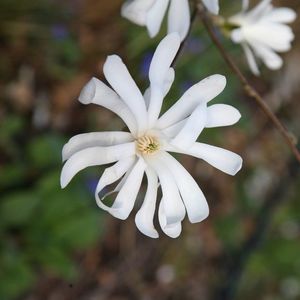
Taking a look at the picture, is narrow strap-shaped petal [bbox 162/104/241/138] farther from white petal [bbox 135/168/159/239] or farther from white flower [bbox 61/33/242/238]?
white petal [bbox 135/168/159/239]

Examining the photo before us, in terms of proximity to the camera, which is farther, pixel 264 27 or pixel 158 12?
pixel 264 27

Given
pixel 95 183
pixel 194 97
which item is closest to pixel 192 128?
pixel 194 97

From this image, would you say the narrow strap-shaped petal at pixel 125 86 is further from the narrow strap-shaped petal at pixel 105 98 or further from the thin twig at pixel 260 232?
the thin twig at pixel 260 232

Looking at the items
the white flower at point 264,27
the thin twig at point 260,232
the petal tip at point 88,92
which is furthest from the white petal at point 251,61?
the thin twig at point 260,232

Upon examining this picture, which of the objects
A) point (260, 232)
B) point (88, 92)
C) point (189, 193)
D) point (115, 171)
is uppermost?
point (88, 92)

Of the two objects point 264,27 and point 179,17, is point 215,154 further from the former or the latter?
point 264,27

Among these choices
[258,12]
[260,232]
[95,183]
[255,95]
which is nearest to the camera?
[255,95]

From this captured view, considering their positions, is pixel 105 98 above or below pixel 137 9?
below

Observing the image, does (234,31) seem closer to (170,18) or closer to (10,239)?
(170,18)
